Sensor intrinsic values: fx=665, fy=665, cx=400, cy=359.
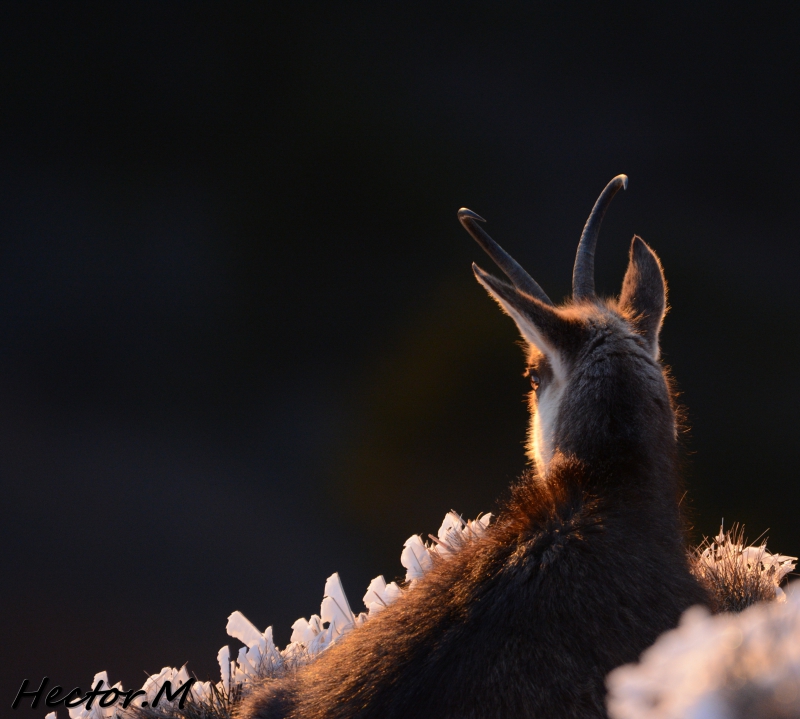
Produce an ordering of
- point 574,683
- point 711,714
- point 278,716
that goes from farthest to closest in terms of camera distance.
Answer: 1. point 278,716
2. point 574,683
3. point 711,714

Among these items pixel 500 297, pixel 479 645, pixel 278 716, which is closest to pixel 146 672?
pixel 278 716

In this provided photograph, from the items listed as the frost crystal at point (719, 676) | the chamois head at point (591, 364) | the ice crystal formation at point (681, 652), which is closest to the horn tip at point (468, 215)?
the chamois head at point (591, 364)

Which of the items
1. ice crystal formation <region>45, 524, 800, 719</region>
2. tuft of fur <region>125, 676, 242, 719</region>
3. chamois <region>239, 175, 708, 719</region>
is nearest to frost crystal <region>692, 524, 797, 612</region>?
ice crystal formation <region>45, 524, 800, 719</region>

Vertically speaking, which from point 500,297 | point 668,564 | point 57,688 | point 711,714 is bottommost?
point 711,714

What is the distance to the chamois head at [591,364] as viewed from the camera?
2.88 metres

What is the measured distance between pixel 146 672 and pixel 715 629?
3379 millimetres

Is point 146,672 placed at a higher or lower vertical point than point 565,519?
higher

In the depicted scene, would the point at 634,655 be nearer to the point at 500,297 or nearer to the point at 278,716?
the point at 278,716

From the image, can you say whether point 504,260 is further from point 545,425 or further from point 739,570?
point 739,570

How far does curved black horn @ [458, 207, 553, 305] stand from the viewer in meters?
3.65

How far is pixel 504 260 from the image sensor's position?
12.0ft

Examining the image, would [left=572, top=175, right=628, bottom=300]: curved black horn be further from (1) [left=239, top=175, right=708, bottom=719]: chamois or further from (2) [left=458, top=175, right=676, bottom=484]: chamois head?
(1) [left=239, top=175, right=708, bottom=719]: chamois

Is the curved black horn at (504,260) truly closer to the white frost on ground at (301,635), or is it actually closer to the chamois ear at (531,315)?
the chamois ear at (531,315)

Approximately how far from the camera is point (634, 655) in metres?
→ 2.01
